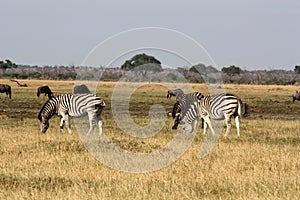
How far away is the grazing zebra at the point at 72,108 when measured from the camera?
818 inches

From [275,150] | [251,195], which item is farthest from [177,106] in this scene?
[251,195]

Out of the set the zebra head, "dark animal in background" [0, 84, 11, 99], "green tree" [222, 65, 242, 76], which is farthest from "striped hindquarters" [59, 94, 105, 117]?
"green tree" [222, 65, 242, 76]

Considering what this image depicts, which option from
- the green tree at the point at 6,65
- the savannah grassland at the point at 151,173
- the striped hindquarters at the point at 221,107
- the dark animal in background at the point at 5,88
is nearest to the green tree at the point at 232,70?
the green tree at the point at 6,65

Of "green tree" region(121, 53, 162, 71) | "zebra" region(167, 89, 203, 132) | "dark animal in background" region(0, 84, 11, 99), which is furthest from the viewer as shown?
"dark animal in background" region(0, 84, 11, 99)

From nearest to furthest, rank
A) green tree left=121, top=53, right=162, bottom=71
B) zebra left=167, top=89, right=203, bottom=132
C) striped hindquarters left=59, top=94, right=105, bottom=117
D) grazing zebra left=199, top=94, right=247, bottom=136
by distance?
striped hindquarters left=59, top=94, right=105, bottom=117, grazing zebra left=199, top=94, right=247, bottom=136, zebra left=167, top=89, right=203, bottom=132, green tree left=121, top=53, right=162, bottom=71

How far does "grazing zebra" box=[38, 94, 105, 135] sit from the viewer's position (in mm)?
20781

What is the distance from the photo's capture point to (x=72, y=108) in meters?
21.1

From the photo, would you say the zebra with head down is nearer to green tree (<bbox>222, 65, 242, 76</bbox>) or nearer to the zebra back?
the zebra back

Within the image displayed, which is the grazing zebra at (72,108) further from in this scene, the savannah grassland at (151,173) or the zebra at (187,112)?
the zebra at (187,112)

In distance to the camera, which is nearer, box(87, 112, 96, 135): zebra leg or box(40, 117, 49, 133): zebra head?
box(87, 112, 96, 135): zebra leg

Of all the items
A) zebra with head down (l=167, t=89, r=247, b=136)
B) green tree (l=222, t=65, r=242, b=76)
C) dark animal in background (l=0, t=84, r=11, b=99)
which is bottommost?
dark animal in background (l=0, t=84, r=11, b=99)

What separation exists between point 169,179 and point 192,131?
9541 mm

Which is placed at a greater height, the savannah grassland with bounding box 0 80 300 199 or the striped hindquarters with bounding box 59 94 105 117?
the striped hindquarters with bounding box 59 94 105 117

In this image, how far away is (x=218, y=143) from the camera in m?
17.8
